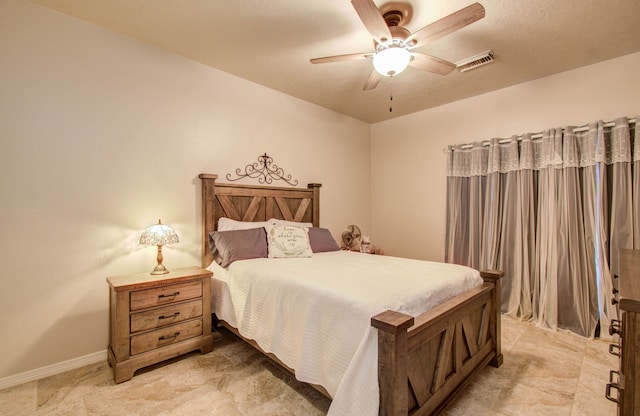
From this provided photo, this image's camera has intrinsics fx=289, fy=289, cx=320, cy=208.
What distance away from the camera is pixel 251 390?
6.11 feet

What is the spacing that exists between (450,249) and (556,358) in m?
1.53

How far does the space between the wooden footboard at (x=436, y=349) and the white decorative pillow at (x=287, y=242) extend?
56.3 inches

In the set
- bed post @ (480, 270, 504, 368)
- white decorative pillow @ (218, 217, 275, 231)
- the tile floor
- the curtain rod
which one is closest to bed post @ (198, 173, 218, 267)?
white decorative pillow @ (218, 217, 275, 231)

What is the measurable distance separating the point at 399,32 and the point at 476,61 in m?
1.11

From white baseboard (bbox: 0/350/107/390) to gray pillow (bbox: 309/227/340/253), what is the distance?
1.95m

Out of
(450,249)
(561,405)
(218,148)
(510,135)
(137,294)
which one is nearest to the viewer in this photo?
(561,405)

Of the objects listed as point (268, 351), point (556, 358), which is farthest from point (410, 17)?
point (556, 358)

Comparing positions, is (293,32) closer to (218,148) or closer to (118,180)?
(218,148)

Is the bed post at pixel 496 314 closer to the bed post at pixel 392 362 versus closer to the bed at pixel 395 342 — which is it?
the bed at pixel 395 342

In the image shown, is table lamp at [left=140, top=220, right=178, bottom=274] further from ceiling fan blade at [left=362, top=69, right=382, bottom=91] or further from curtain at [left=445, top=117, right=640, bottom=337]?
curtain at [left=445, top=117, right=640, bottom=337]

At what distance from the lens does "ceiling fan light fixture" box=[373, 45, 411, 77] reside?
1868 mm

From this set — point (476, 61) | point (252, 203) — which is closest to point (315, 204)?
point (252, 203)

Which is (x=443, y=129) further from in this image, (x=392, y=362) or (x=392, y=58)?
(x=392, y=362)

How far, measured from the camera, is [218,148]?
294 cm
